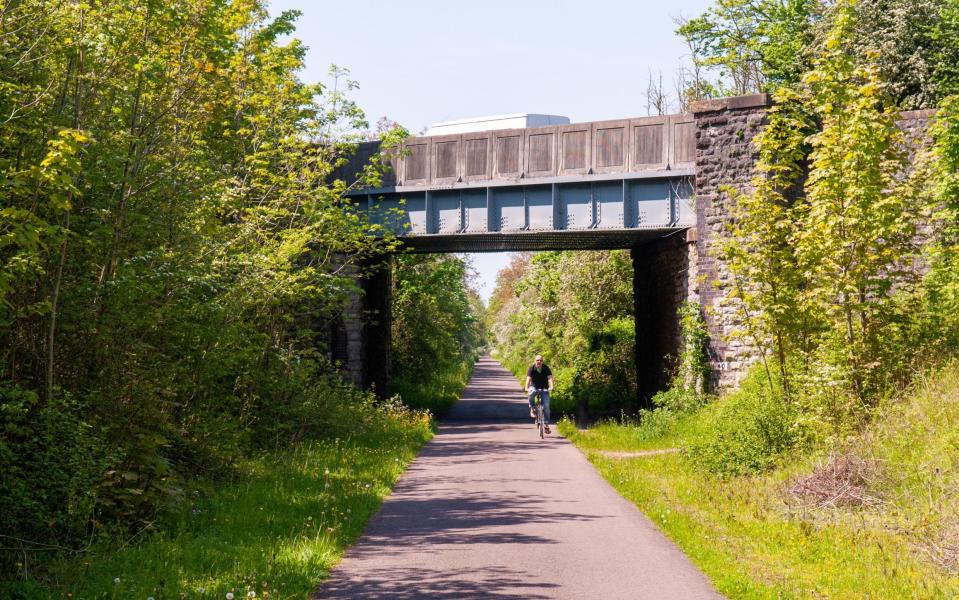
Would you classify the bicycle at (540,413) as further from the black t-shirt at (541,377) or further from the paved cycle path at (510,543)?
the paved cycle path at (510,543)

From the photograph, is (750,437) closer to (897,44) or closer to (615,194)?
(615,194)

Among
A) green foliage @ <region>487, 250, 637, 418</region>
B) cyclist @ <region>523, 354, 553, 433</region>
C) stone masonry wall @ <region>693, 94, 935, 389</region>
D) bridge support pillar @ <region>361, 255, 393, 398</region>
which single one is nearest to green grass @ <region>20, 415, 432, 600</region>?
cyclist @ <region>523, 354, 553, 433</region>

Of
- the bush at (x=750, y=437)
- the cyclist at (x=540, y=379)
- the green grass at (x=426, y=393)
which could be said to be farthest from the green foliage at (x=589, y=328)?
the bush at (x=750, y=437)

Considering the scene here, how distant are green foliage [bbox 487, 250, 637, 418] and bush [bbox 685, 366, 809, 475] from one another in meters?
14.2

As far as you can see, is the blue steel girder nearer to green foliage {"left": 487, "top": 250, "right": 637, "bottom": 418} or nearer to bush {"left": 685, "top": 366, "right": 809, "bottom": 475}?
bush {"left": 685, "top": 366, "right": 809, "bottom": 475}

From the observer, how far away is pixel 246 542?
916 cm

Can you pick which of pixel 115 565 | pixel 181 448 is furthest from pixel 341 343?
pixel 115 565

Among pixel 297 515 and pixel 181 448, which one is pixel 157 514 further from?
pixel 181 448

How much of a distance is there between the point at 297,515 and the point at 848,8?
35.0 feet

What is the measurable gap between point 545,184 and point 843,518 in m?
15.4

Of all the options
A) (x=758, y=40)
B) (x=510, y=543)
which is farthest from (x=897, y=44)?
(x=510, y=543)

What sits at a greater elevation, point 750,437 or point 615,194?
point 615,194

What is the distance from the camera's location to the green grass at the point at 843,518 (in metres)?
7.77

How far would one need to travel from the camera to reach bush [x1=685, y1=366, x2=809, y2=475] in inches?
551
